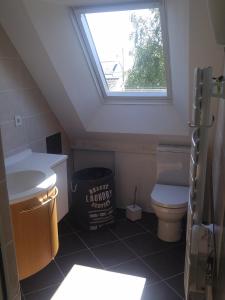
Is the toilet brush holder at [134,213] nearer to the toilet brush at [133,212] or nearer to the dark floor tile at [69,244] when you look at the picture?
the toilet brush at [133,212]

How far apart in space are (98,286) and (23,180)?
96cm

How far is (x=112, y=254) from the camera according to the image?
8.43 ft

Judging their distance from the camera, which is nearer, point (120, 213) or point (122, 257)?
point (122, 257)

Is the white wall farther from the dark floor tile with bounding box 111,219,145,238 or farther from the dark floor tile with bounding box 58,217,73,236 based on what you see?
the dark floor tile with bounding box 58,217,73,236

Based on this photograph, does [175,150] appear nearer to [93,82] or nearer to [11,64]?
[93,82]

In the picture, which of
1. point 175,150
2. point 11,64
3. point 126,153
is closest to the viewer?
point 11,64

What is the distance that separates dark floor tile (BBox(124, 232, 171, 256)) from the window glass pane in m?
1.41

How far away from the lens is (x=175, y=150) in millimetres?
2848

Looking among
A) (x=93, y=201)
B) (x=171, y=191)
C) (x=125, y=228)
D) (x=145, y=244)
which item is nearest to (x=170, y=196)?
(x=171, y=191)

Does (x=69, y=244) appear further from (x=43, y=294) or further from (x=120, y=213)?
(x=120, y=213)

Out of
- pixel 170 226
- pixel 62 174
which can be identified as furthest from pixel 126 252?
pixel 62 174

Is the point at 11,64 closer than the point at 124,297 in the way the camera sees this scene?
No

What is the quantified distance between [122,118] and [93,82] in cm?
45

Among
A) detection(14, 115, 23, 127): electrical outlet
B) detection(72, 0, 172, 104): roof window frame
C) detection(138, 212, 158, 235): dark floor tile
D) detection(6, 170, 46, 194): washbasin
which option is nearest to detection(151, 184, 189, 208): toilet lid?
detection(138, 212, 158, 235): dark floor tile
